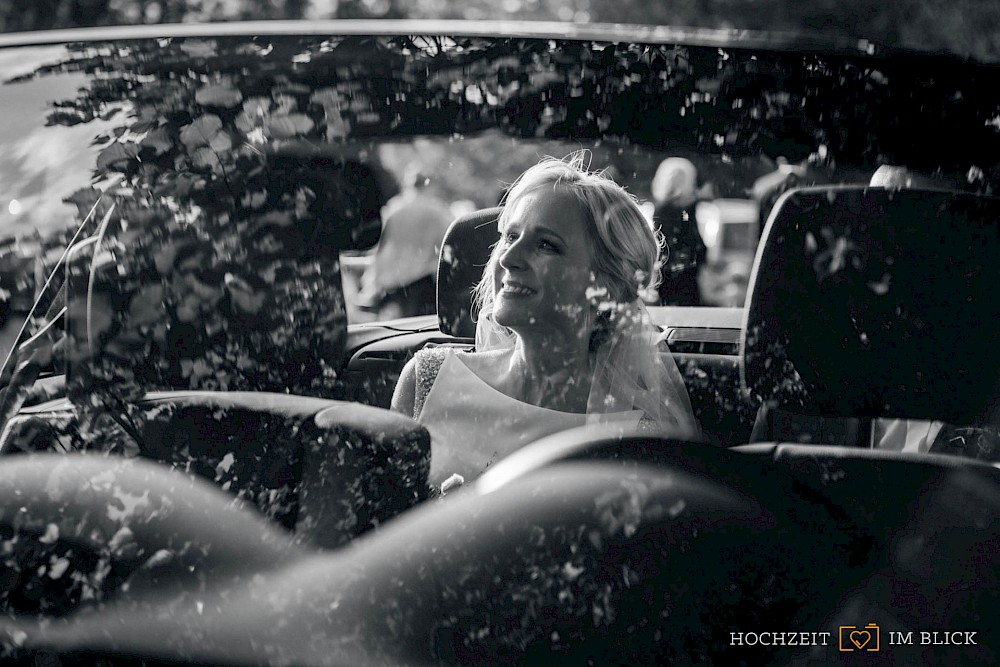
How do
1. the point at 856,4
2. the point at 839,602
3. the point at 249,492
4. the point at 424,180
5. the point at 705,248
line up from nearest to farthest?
the point at 839,602, the point at 249,492, the point at 424,180, the point at 705,248, the point at 856,4

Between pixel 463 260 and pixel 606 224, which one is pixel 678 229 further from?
pixel 463 260

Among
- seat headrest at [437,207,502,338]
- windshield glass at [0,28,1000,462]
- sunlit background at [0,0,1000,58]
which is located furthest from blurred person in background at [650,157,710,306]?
sunlit background at [0,0,1000,58]

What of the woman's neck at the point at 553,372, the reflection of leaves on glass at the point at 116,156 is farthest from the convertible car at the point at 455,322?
the woman's neck at the point at 553,372

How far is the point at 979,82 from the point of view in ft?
4.52

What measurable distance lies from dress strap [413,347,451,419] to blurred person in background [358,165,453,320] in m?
0.10

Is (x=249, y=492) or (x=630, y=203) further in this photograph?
(x=630, y=203)

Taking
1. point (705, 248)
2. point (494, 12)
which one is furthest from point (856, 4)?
point (705, 248)

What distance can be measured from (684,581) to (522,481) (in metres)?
0.20

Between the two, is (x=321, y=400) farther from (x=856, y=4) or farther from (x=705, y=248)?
(x=856, y=4)

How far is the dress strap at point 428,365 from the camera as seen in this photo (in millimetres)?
1745

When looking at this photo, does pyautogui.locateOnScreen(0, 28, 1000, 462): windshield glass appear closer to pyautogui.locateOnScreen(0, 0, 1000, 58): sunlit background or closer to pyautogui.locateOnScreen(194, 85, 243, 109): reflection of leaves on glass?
pyautogui.locateOnScreen(194, 85, 243, 109): reflection of leaves on glass

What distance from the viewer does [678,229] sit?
1.61m

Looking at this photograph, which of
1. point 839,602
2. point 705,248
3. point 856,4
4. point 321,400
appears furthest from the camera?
point 856,4

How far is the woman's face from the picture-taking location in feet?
5.40
